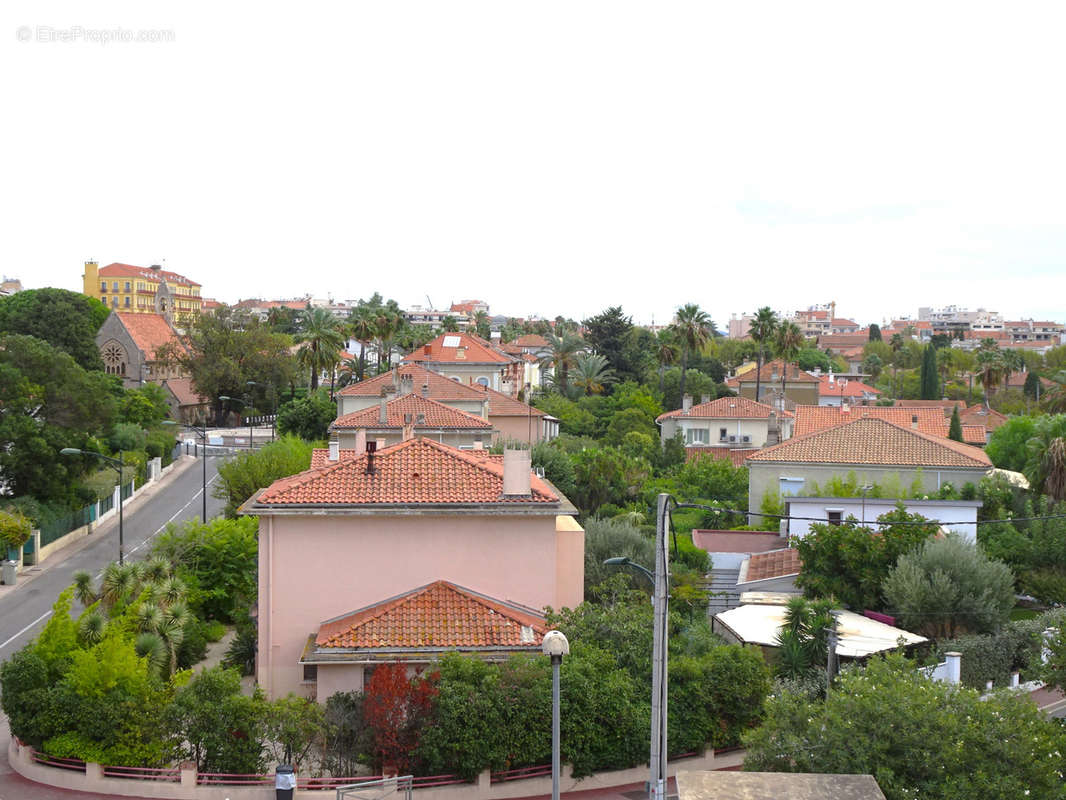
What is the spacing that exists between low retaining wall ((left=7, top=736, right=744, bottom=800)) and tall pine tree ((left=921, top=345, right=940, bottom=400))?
325 ft

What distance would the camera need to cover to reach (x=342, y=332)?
318 ft

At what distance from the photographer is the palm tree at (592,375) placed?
94250 mm

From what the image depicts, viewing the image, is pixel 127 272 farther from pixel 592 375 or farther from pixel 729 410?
pixel 729 410

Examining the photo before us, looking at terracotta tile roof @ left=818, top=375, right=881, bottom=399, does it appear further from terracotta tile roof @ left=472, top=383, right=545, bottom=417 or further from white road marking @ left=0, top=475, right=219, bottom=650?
white road marking @ left=0, top=475, right=219, bottom=650

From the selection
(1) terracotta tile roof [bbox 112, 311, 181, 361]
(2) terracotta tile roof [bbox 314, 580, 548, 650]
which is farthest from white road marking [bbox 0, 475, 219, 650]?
(1) terracotta tile roof [bbox 112, 311, 181, 361]

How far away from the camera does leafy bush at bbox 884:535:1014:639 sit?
86.4 feet

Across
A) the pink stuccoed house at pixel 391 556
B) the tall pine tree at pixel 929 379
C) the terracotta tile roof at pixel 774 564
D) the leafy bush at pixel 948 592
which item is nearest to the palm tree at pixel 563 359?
the tall pine tree at pixel 929 379

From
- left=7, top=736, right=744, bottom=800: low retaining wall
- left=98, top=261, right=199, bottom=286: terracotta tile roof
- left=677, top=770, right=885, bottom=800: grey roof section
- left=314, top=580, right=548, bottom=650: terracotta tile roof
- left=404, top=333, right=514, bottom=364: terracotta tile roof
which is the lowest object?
left=7, top=736, right=744, bottom=800: low retaining wall

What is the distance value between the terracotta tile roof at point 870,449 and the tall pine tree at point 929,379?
69267 millimetres

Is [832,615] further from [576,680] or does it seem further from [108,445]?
[108,445]

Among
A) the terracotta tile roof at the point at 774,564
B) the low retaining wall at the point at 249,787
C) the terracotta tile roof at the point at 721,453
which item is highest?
the terracotta tile roof at the point at 721,453

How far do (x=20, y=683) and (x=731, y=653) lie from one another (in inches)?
504

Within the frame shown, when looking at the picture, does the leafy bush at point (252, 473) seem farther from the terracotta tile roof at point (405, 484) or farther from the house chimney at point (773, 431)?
the house chimney at point (773, 431)

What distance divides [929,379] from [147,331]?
79.3 meters
